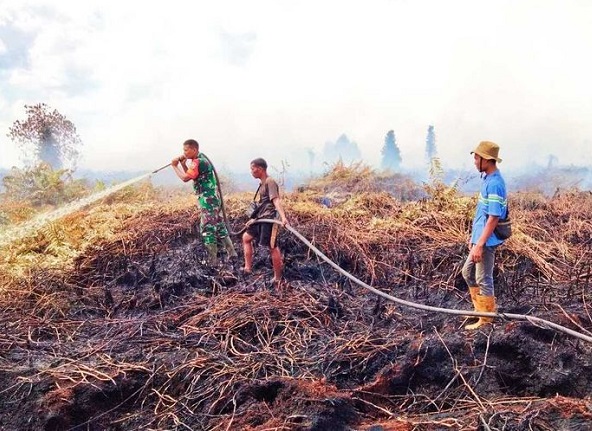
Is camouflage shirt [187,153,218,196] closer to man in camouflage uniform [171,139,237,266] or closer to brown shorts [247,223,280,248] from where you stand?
man in camouflage uniform [171,139,237,266]

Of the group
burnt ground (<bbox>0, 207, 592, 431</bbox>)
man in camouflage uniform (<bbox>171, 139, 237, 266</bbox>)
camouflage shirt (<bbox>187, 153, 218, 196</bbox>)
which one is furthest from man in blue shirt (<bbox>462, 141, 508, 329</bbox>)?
camouflage shirt (<bbox>187, 153, 218, 196</bbox>)

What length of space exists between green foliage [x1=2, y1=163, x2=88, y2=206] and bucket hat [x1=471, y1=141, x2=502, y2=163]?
440 inches

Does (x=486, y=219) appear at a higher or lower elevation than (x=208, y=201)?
lower

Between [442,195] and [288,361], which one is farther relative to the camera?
[442,195]

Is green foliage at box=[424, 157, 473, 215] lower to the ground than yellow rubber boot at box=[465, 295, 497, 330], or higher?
higher

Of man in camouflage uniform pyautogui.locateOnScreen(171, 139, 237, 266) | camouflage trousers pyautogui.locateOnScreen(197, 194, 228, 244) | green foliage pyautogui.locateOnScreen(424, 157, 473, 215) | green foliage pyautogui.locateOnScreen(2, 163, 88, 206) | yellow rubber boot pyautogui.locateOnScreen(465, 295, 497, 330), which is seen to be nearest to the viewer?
yellow rubber boot pyautogui.locateOnScreen(465, 295, 497, 330)

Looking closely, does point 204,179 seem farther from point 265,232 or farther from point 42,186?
point 42,186

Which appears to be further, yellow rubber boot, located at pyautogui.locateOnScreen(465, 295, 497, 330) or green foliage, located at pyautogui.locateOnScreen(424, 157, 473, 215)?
green foliage, located at pyautogui.locateOnScreen(424, 157, 473, 215)

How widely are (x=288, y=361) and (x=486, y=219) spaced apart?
1870 millimetres

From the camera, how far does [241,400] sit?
2.87 meters

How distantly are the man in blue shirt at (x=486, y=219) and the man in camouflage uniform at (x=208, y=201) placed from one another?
9.97 ft

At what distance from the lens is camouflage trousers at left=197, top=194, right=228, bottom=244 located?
566 cm

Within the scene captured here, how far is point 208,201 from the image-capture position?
5.66 meters

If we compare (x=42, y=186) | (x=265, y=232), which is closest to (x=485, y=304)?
(x=265, y=232)
